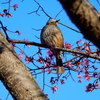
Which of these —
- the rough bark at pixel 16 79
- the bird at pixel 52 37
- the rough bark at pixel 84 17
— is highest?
the bird at pixel 52 37

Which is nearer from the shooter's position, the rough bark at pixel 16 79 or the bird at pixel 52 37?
the rough bark at pixel 16 79

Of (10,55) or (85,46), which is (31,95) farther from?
(85,46)

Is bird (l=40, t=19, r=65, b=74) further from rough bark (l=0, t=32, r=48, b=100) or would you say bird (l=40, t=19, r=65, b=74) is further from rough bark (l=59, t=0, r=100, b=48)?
rough bark (l=59, t=0, r=100, b=48)

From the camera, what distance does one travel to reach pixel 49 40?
5977mm

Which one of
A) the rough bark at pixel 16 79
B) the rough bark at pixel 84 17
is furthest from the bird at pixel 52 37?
the rough bark at pixel 84 17

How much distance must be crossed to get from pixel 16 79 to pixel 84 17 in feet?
4.65

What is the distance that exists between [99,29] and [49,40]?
15.6 ft

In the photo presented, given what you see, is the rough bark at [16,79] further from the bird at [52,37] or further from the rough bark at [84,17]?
the bird at [52,37]

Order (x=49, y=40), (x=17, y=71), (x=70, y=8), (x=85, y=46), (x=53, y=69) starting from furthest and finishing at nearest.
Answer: (x=49, y=40) → (x=53, y=69) → (x=85, y=46) → (x=17, y=71) → (x=70, y=8)

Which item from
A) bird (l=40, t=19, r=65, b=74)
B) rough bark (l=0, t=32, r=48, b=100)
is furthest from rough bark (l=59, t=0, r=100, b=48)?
bird (l=40, t=19, r=65, b=74)

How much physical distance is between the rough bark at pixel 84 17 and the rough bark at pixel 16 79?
1.24 metres

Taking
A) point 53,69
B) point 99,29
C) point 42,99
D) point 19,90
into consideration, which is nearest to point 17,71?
point 19,90

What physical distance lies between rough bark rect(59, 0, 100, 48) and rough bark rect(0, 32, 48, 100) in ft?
4.08

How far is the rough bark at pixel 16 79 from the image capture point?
2320mm
